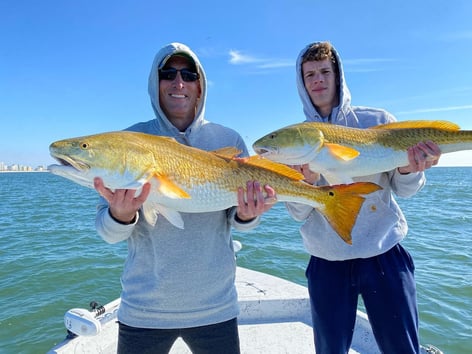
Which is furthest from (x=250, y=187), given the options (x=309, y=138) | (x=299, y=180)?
(x=309, y=138)

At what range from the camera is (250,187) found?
2566 mm

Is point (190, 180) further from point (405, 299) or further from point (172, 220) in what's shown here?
point (405, 299)

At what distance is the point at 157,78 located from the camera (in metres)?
2.83

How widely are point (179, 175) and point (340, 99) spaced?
1.94 meters

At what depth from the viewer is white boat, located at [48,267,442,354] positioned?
407 cm

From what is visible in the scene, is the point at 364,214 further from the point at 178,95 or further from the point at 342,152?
the point at 178,95

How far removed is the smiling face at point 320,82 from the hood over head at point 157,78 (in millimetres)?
1087

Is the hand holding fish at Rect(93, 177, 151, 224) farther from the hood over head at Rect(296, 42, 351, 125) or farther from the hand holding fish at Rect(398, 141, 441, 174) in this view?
the hand holding fish at Rect(398, 141, 441, 174)

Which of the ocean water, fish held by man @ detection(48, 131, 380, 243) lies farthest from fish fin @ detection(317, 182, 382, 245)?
the ocean water

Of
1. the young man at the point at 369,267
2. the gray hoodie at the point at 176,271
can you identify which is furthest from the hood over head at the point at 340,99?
the gray hoodie at the point at 176,271

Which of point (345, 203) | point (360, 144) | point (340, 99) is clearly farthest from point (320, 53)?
point (345, 203)

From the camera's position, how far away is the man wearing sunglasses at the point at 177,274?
2393 millimetres

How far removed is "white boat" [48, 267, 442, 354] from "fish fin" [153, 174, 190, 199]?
8.23 feet

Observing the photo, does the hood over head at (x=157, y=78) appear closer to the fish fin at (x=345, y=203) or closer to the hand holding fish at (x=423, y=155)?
the fish fin at (x=345, y=203)
